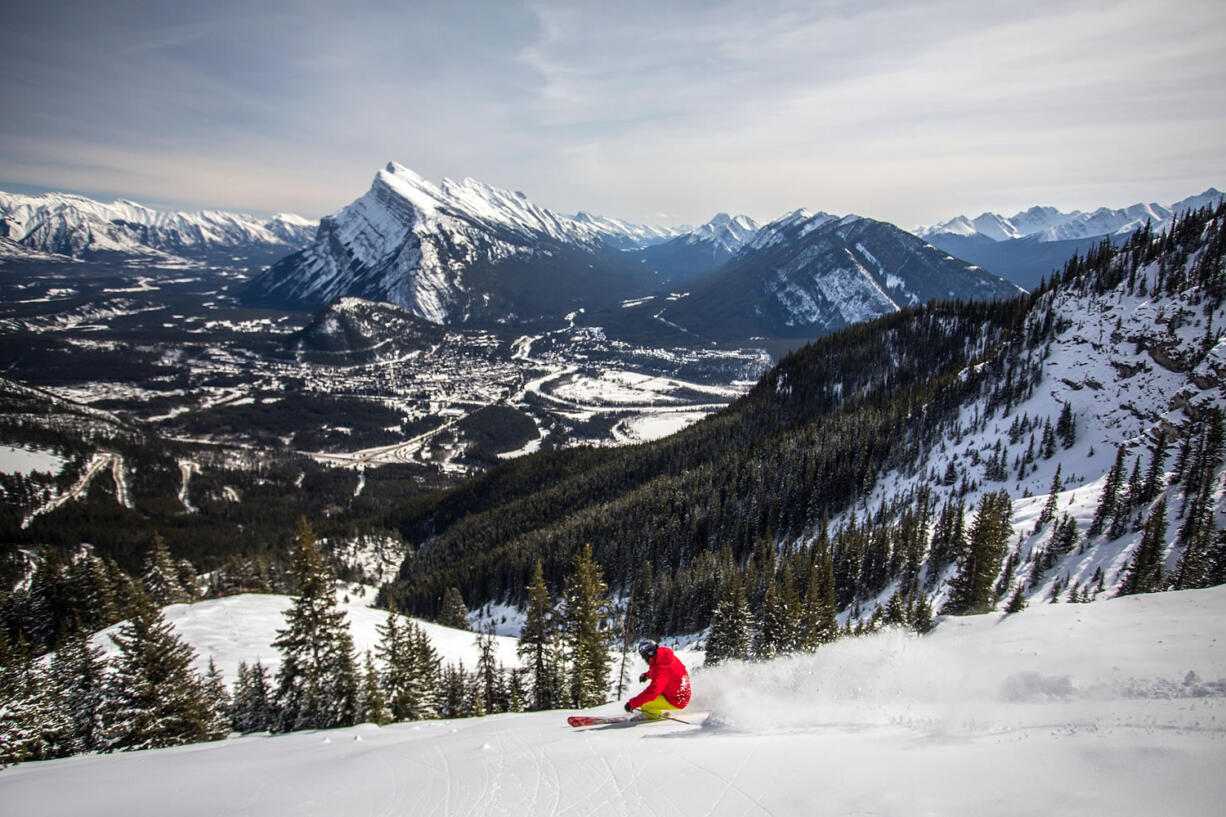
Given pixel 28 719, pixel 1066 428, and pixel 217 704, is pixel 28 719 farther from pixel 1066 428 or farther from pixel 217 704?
pixel 1066 428

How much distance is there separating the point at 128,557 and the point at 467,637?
11390 centimetres

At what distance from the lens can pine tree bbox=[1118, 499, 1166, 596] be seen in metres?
49.0

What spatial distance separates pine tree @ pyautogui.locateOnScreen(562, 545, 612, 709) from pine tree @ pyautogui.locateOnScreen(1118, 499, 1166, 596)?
1837 inches

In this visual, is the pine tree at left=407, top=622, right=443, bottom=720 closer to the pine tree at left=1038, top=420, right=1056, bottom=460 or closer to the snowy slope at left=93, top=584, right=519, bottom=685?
the snowy slope at left=93, top=584, right=519, bottom=685

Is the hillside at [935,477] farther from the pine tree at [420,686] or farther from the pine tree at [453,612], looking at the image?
the pine tree at [420,686]

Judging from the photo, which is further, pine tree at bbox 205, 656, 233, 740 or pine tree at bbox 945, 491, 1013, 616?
pine tree at bbox 945, 491, 1013, 616

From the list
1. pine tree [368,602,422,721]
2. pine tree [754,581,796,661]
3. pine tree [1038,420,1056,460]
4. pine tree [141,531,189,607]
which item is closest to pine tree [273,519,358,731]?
pine tree [368,602,422,721]

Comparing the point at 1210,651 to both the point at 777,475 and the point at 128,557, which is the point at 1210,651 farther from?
the point at 128,557

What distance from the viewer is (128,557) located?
126 m

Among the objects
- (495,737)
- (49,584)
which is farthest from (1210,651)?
(49,584)

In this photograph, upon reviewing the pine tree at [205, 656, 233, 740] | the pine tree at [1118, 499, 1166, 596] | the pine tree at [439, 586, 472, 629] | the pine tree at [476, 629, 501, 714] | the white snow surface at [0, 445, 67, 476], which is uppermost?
the white snow surface at [0, 445, 67, 476]

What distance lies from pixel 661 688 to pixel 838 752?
22.7 feet

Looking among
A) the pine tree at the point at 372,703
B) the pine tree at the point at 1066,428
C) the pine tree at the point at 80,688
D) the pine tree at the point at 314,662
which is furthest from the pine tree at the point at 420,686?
the pine tree at the point at 1066,428

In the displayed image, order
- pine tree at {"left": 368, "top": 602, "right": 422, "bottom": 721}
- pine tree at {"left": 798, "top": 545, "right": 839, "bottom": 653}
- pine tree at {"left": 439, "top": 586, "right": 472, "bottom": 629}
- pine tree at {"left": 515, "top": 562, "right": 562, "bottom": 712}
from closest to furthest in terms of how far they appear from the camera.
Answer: pine tree at {"left": 368, "top": 602, "right": 422, "bottom": 721} < pine tree at {"left": 515, "top": 562, "right": 562, "bottom": 712} < pine tree at {"left": 798, "top": 545, "right": 839, "bottom": 653} < pine tree at {"left": 439, "top": 586, "right": 472, "bottom": 629}
